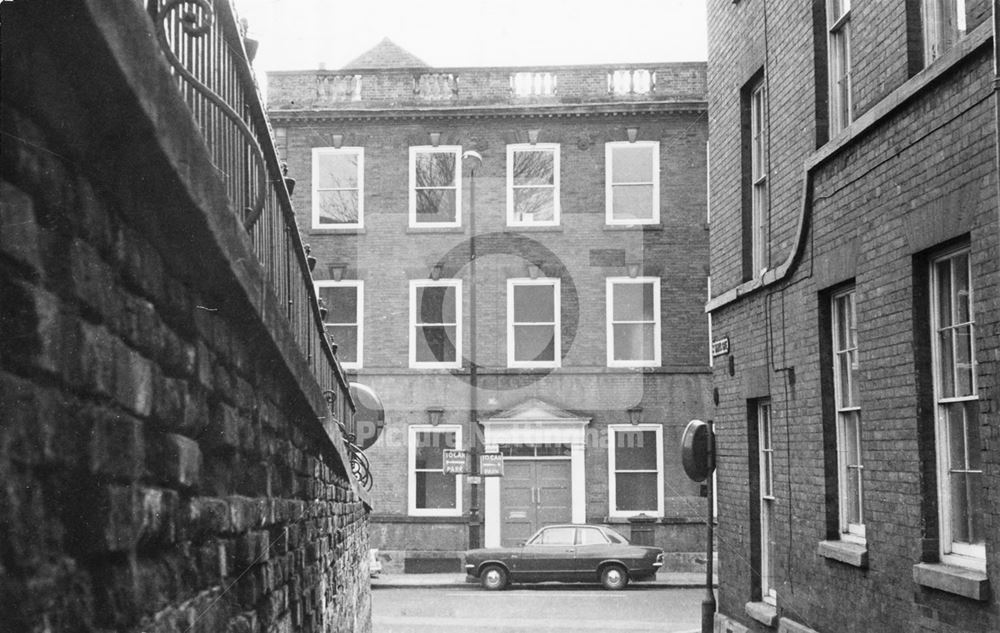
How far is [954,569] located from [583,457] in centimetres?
2023

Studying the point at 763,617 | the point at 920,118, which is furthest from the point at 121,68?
the point at 763,617

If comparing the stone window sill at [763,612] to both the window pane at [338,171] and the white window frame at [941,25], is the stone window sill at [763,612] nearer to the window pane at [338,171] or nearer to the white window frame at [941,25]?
the white window frame at [941,25]

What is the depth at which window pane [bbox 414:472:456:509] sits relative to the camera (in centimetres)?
2794

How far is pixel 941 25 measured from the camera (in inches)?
322

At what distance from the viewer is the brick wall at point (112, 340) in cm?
236

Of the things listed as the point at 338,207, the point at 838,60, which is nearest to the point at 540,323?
the point at 338,207

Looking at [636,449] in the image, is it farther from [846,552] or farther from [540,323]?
[846,552]

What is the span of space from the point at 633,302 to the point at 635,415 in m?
2.58

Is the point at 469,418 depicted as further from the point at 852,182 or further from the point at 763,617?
the point at 852,182

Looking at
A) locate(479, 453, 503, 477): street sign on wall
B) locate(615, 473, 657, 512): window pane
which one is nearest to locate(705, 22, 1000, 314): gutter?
locate(479, 453, 503, 477): street sign on wall

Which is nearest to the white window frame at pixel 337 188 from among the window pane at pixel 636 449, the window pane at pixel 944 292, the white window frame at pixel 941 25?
the window pane at pixel 636 449

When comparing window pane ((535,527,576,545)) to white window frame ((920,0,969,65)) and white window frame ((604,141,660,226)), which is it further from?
white window frame ((920,0,969,65))

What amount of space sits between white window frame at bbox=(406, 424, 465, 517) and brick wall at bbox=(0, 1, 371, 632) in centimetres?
2301

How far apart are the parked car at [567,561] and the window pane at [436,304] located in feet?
19.5
